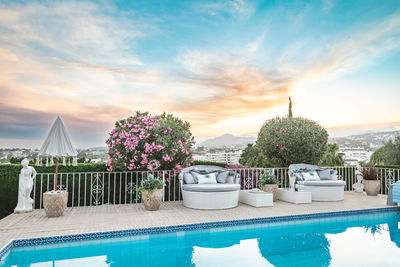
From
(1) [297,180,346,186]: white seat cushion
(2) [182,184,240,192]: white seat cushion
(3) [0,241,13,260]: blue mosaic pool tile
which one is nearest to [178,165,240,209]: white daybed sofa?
(2) [182,184,240,192]: white seat cushion

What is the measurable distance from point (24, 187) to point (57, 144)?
3.71 ft

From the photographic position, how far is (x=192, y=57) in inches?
348

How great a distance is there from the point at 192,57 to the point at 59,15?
3857 millimetres

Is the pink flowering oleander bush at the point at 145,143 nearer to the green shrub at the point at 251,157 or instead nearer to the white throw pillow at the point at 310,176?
the white throw pillow at the point at 310,176

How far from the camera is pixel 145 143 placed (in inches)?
277

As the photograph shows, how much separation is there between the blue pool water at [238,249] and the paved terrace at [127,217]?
13.8 inches

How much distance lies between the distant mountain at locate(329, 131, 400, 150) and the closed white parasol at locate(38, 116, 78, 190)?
36.1 ft

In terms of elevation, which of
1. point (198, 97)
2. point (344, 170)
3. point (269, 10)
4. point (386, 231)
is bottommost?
point (386, 231)

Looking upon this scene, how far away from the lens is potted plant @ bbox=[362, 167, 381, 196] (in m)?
8.41

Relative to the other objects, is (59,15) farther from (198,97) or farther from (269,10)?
(269,10)

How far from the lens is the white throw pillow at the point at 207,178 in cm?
669

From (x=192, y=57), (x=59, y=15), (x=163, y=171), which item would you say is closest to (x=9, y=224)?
(x=163, y=171)

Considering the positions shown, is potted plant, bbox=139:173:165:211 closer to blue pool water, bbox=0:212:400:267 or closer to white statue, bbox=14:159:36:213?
blue pool water, bbox=0:212:400:267

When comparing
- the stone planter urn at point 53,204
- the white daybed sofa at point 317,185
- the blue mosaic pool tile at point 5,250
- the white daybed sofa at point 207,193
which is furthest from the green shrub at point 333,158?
the blue mosaic pool tile at point 5,250
